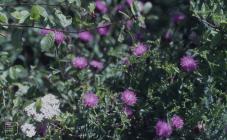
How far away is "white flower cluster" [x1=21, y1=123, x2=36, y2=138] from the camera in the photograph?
2.29 meters

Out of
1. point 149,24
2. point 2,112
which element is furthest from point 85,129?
Answer: point 149,24

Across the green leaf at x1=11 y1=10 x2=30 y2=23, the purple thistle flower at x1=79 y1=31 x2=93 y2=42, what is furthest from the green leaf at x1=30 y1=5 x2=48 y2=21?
the purple thistle flower at x1=79 y1=31 x2=93 y2=42

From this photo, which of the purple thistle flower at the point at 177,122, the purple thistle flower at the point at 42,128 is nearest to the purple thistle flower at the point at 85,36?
the purple thistle flower at the point at 42,128

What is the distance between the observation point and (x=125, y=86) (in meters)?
2.59

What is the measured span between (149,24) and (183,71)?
1.27 metres

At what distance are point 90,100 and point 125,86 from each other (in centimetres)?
29

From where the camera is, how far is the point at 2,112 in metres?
2.51

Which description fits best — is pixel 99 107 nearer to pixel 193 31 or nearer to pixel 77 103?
pixel 77 103

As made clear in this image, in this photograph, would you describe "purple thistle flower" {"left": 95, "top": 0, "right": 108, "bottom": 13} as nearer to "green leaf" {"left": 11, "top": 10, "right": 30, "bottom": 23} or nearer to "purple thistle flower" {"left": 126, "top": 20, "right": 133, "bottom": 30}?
"purple thistle flower" {"left": 126, "top": 20, "right": 133, "bottom": 30}

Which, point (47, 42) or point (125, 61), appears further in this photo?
point (125, 61)

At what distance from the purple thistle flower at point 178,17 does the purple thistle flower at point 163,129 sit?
2.55ft

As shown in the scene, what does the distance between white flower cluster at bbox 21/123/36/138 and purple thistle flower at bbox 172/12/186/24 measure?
3.41 ft

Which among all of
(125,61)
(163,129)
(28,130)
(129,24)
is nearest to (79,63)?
(125,61)

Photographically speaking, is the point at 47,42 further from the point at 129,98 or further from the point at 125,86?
the point at 125,86
